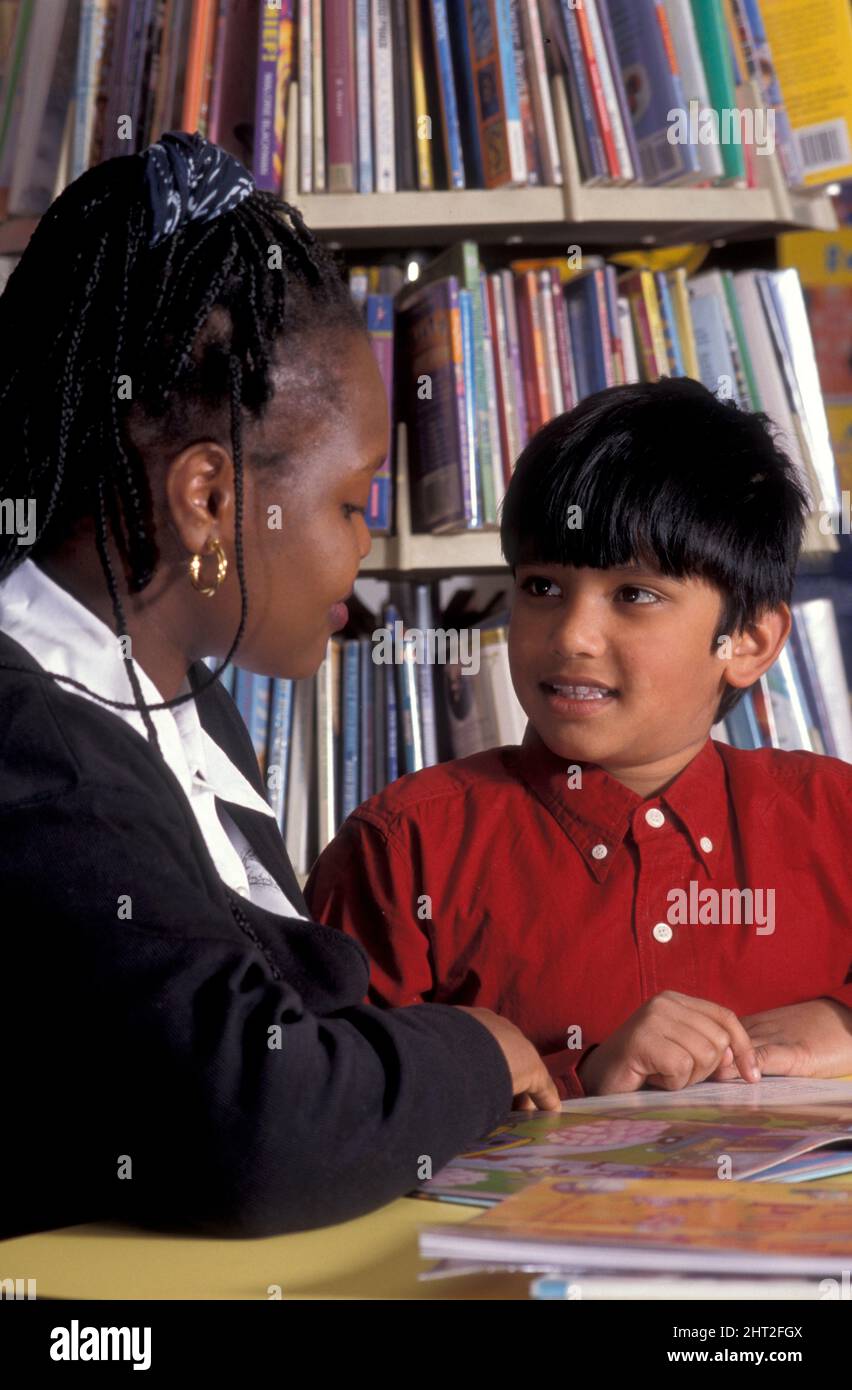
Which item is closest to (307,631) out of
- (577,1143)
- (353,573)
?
(353,573)

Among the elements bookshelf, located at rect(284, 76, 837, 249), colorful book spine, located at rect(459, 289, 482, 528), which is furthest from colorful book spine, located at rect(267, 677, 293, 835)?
bookshelf, located at rect(284, 76, 837, 249)

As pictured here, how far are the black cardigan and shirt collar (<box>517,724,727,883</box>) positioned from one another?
543 millimetres

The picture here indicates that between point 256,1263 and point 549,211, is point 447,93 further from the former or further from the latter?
point 256,1263

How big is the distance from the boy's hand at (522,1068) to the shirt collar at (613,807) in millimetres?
398

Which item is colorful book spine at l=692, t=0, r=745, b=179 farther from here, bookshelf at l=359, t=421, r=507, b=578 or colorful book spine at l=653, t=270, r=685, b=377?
bookshelf at l=359, t=421, r=507, b=578

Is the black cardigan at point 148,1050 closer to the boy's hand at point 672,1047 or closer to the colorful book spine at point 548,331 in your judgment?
the boy's hand at point 672,1047

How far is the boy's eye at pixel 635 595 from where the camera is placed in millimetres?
1176

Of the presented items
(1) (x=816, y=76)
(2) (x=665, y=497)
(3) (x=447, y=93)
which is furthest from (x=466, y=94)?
(2) (x=665, y=497)

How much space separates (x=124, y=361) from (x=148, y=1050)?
373mm

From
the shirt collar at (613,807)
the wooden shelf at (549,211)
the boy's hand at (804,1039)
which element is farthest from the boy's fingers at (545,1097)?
the wooden shelf at (549,211)

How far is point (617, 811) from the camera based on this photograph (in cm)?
119

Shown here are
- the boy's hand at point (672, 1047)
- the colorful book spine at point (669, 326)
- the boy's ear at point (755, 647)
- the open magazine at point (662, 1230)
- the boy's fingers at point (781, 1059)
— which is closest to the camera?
the open magazine at point (662, 1230)

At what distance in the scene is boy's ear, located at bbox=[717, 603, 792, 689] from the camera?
1.26m
